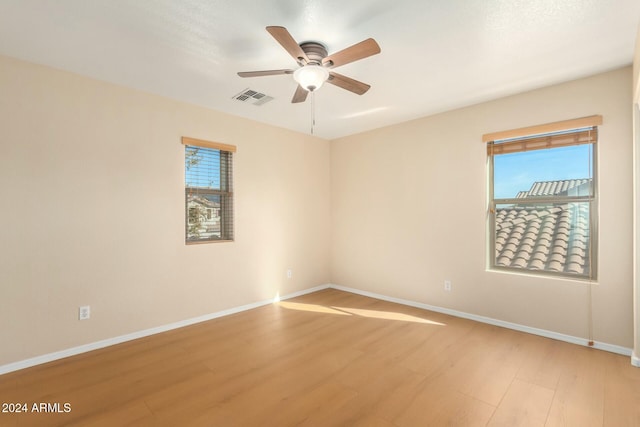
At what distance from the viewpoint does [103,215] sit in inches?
113

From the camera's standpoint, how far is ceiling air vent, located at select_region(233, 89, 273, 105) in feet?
10.3

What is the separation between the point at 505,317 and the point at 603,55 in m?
2.63

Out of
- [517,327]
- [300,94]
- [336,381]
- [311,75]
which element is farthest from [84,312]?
[517,327]

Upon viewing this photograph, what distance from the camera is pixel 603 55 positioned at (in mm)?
2430

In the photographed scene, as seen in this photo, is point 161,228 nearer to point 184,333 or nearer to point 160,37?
point 184,333

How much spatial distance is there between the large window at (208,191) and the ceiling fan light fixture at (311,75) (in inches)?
72.1

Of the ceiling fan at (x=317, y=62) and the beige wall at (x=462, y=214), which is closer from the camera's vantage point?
the ceiling fan at (x=317, y=62)

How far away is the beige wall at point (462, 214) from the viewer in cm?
267

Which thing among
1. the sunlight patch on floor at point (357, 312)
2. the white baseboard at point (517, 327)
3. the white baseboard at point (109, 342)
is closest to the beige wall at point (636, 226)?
the white baseboard at point (517, 327)

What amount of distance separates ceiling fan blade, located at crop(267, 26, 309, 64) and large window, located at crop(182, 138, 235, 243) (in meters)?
1.99

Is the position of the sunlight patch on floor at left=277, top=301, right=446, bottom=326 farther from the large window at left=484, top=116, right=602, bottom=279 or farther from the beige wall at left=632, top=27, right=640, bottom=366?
the beige wall at left=632, top=27, right=640, bottom=366

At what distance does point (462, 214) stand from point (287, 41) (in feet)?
9.42

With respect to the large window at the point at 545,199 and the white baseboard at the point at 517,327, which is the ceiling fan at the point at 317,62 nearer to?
the large window at the point at 545,199

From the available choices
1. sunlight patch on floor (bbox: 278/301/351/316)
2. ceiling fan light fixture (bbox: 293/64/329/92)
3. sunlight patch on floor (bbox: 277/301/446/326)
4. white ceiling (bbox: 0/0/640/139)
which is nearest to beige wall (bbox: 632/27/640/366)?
white ceiling (bbox: 0/0/640/139)
